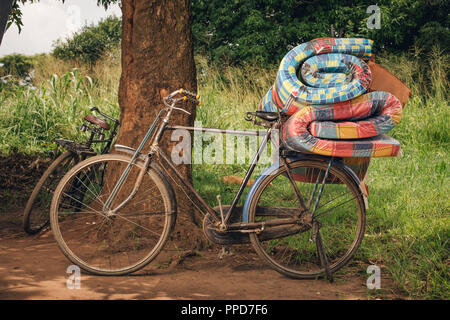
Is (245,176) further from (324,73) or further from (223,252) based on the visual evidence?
(324,73)

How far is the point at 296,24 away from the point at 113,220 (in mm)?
15795

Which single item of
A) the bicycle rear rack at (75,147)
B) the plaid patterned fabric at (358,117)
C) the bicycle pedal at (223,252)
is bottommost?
the bicycle pedal at (223,252)

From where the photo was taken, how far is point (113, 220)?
14.6 ft

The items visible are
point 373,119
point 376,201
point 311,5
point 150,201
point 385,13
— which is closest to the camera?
point 373,119

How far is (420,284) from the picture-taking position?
11.3 ft

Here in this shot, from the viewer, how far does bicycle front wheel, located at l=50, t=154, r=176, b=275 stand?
12.2ft

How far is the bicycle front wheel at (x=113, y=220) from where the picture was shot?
12.2 ft

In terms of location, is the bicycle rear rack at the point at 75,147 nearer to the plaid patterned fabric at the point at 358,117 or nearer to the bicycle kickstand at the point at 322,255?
the plaid patterned fabric at the point at 358,117

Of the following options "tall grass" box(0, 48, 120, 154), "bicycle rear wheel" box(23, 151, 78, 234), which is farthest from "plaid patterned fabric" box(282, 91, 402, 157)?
"tall grass" box(0, 48, 120, 154)

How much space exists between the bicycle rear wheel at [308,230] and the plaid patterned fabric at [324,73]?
0.52 meters

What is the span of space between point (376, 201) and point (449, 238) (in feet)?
4.00

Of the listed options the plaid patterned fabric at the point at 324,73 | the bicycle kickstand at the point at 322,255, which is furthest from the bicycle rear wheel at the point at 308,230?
the plaid patterned fabric at the point at 324,73

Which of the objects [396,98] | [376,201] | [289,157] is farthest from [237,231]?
[376,201]

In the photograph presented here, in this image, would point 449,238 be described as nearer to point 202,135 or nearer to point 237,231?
point 237,231
